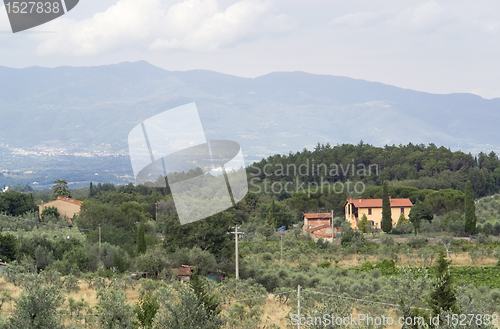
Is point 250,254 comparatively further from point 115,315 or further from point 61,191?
point 61,191

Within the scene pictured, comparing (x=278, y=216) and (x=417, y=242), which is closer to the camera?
(x=417, y=242)

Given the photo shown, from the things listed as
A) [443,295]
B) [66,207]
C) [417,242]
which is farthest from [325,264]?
[66,207]

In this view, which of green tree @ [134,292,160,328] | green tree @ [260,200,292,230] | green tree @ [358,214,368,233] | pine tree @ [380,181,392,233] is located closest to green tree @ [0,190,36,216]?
green tree @ [260,200,292,230]

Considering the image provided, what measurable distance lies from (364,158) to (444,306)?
5950 centimetres

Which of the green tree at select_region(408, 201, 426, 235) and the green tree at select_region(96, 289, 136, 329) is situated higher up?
the green tree at select_region(96, 289, 136, 329)

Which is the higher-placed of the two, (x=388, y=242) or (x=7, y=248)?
(x=7, y=248)

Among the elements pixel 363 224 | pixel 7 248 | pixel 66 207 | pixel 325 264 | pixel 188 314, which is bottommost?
pixel 363 224

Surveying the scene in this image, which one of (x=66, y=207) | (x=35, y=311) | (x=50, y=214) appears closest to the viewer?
(x=35, y=311)

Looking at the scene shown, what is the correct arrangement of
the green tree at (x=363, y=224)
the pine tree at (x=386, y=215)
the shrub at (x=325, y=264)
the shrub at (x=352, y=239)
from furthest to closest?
the green tree at (x=363, y=224), the pine tree at (x=386, y=215), the shrub at (x=352, y=239), the shrub at (x=325, y=264)

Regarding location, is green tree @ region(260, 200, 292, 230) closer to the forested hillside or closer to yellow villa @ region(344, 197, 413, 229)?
the forested hillside

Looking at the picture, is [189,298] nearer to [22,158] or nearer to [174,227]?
[174,227]

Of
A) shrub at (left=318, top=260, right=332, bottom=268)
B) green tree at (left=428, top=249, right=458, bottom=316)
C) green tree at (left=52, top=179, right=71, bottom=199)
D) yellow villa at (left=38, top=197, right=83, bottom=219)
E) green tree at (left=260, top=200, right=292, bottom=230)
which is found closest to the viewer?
→ green tree at (left=428, top=249, right=458, bottom=316)

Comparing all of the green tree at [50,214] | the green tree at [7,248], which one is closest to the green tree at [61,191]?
the green tree at [50,214]

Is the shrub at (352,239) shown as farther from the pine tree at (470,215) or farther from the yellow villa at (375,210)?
the yellow villa at (375,210)
